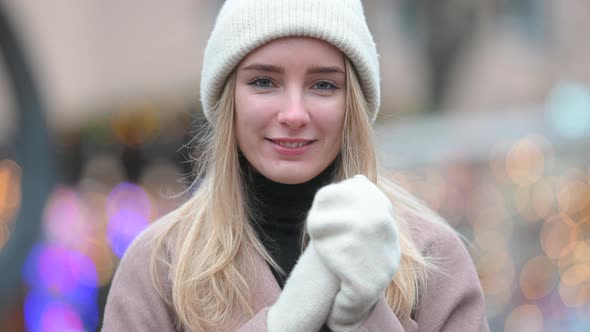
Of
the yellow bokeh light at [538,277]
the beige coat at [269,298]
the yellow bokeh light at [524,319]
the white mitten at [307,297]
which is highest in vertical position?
the white mitten at [307,297]

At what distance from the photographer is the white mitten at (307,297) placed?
2334mm

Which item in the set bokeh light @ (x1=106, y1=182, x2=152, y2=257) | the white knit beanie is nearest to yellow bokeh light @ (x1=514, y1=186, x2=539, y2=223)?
bokeh light @ (x1=106, y1=182, x2=152, y2=257)

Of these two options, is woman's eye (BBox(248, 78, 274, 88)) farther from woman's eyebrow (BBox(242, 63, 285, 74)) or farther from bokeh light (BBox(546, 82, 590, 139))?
bokeh light (BBox(546, 82, 590, 139))

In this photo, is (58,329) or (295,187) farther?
(58,329)

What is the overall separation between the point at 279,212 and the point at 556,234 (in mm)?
3147

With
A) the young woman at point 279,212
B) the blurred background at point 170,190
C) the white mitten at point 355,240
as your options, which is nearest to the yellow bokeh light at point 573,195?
the blurred background at point 170,190

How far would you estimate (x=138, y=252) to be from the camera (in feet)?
8.96

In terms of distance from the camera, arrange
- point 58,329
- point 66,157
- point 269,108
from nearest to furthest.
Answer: point 269,108, point 58,329, point 66,157

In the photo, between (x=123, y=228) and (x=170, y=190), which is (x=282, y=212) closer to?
(x=123, y=228)

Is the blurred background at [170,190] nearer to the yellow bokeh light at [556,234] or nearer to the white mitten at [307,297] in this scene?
the yellow bokeh light at [556,234]

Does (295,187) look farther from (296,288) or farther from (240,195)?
(296,288)

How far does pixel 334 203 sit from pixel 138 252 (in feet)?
2.17

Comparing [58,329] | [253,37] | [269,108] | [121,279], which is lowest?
[58,329]

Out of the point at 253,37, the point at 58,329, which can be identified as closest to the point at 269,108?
the point at 253,37
